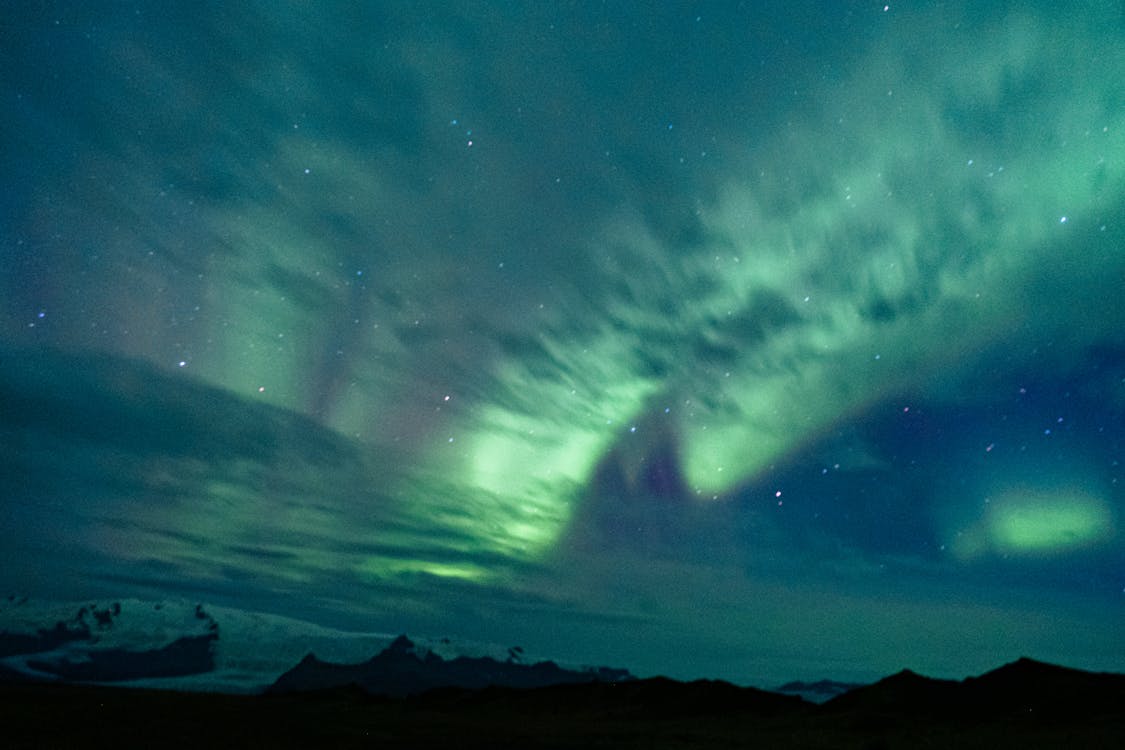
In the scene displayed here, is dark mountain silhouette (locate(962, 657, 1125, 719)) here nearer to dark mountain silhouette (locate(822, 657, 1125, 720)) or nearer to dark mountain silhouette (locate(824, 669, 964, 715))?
dark mountain silhouette (locate(822, 657, 1125, 720))

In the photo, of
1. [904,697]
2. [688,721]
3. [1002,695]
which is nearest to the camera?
[1002,695]

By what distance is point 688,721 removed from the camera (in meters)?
60.0

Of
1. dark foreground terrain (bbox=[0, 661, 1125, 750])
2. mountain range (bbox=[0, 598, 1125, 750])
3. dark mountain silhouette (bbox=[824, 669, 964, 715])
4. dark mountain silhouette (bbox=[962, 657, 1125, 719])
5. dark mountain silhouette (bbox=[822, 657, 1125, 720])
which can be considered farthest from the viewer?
dark mountain silhouette (bbox=[824, 669, 964, 715])

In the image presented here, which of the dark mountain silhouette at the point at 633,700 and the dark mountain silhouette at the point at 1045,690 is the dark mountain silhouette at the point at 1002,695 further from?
the dark mountain silhouette at the point at 633,700

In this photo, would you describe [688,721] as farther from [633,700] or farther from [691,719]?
[633,700]

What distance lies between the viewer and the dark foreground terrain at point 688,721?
90.0 feet

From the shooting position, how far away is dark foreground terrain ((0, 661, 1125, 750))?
27.4m

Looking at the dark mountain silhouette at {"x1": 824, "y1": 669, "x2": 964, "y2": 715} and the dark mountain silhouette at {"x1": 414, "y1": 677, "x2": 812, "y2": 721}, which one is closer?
the dark mountain silhouette at {"x1": 824, "y1": 669, "x2": 964, "y2": 715}

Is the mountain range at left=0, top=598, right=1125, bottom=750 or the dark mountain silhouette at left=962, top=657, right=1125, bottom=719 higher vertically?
the dark mountain silhouette at left=962, top=657, right=1125, bottom=719

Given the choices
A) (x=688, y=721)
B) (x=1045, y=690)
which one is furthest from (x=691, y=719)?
(x=1045, y=690)

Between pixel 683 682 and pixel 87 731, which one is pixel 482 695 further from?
pixel 87 731

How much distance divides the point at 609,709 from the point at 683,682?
9.11 metres

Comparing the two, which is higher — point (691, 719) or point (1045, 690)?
point (1045, 690)

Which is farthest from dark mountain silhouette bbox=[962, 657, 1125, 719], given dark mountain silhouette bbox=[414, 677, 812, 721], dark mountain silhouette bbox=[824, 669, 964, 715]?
dark mountain silhouette bbox=[414, 677, 812, 721]
